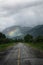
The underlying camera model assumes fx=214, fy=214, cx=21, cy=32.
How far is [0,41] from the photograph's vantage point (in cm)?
16150

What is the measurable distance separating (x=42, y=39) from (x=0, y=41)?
32682 millimetres

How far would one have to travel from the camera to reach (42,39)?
150 metres

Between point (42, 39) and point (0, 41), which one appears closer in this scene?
point (42, 39)
